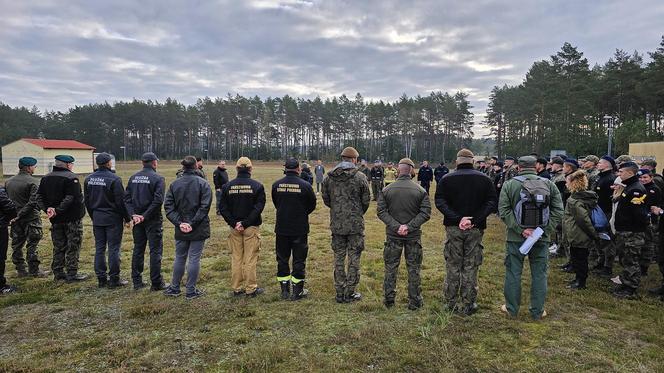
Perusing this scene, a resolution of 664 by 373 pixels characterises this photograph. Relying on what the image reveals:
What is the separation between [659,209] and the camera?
5574 millimetres

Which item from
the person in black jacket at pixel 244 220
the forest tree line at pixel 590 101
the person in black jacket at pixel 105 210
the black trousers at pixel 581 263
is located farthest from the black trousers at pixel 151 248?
the forest tree line at pixel 590 101

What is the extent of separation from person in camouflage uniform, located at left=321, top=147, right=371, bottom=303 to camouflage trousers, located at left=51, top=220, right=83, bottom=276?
4.28 metres

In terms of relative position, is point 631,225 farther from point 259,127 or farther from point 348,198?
point 259,127

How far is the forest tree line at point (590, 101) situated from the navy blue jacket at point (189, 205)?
120ft

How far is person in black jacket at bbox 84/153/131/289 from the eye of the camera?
19.6 ft

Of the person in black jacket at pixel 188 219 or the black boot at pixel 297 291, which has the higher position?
the person in black jacket at pixel 188 219

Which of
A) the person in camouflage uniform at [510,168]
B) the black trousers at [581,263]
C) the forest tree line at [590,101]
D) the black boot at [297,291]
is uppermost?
the forest tree line at [590,101]

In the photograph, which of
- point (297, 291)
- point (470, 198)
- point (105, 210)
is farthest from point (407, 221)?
point (105, 210)

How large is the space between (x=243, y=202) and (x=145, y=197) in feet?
5.18

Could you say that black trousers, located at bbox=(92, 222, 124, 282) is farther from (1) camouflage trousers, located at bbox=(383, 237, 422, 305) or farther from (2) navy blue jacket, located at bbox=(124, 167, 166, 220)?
(1) camouflage trousers, located at bbox=(383, 237, 422, 305)

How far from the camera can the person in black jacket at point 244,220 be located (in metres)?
5.57

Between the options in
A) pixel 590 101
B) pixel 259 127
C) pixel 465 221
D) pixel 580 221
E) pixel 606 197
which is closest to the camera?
pixel 465 221

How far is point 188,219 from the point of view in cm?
562

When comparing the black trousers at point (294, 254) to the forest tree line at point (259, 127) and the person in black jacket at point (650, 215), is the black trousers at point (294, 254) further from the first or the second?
the forest tree line at point (259, 127)
